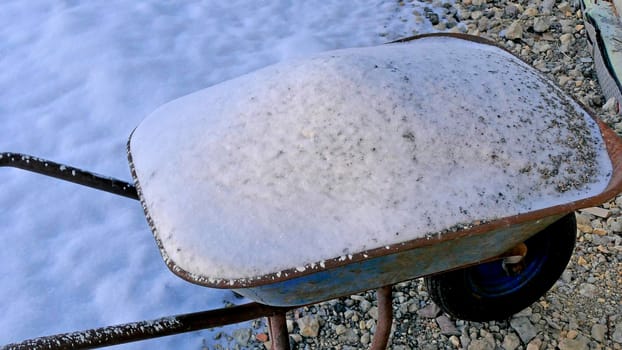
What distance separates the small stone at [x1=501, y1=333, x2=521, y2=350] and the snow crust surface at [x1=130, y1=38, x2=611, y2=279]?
0.81 m

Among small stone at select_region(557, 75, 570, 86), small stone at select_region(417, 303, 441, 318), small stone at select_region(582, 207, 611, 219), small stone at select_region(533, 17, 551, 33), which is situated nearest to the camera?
small stone at select_region(417, 303, 441, 318)

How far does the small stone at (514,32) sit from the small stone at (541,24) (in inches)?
3.2

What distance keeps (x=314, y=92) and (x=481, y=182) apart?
37cm

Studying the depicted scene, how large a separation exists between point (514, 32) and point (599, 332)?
67.9 inches

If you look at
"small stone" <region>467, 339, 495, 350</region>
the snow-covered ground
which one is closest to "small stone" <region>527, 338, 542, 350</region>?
"small stone" <region>467, 339, 495, 350</region>

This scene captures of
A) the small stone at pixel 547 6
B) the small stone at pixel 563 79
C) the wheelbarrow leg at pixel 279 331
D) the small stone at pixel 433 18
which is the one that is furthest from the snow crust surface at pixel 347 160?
the small stone at pixel 547 6

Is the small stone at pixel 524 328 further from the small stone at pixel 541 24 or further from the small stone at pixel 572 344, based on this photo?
the small stone at pixel 541 24

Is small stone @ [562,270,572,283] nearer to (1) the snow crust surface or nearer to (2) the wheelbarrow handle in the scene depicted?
(1) the snow crust surface

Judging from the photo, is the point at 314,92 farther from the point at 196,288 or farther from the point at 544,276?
the point at 196,288

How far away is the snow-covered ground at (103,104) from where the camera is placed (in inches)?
86.7

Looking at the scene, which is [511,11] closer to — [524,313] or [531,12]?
Result: [531,12]

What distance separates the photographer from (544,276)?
1.87 metres

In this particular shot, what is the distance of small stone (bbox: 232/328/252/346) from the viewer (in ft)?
6.61

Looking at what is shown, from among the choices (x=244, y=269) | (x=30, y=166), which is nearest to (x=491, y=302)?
(x=244, y=269)
